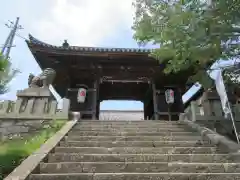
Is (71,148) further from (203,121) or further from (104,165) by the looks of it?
(203,121)

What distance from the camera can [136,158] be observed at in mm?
4625

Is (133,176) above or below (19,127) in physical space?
below

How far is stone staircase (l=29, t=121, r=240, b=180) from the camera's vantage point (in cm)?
377

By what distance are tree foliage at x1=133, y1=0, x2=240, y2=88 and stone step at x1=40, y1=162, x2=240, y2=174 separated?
286 centimetres

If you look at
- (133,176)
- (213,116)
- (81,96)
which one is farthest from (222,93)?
(81,96)

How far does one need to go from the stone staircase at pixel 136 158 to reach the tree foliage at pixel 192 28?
7.47ft

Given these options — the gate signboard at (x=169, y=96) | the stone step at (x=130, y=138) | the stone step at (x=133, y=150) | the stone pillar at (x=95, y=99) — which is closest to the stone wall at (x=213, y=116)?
the stone step at (x=130, y=138)

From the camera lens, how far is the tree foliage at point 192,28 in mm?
5555

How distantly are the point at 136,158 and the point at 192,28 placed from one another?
3298mm

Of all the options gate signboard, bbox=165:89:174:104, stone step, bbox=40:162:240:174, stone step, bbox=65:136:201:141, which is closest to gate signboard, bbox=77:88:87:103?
gate signboard, bbox=165:89:174:104

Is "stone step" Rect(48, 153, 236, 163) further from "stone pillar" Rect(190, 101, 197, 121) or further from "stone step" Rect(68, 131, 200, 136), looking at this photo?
"stone pillar" Rect(190, 101, 197, 121)

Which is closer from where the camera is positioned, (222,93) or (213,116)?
(222,93)

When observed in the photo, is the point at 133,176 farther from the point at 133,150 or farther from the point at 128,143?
the point at 128,143

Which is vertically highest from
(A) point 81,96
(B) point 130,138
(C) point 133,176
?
(A) point 81,96
